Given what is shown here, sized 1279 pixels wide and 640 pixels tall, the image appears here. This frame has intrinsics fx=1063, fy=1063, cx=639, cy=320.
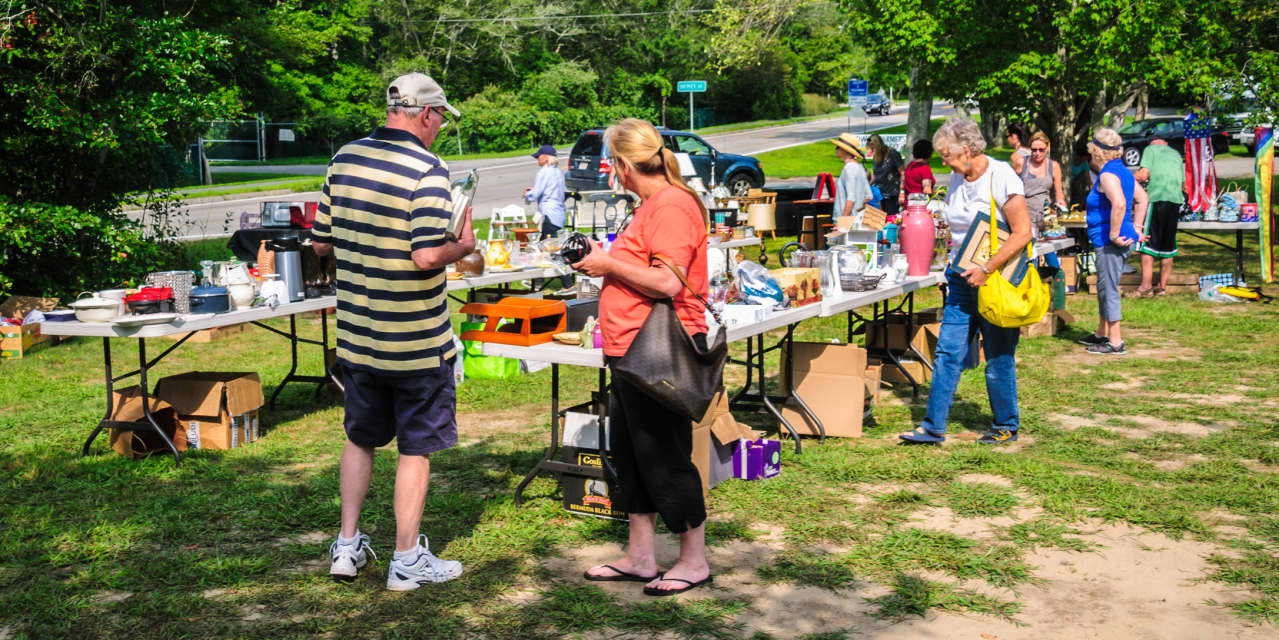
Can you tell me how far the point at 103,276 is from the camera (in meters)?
10.2

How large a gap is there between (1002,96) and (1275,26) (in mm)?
3954

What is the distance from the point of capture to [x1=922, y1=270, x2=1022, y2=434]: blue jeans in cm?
563

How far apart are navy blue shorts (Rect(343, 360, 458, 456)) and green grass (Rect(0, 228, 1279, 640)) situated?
1.88 ft

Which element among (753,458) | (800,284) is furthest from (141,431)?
(800,284)

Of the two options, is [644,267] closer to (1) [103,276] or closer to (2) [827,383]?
(2) [827,383]

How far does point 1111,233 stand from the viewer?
828 cm

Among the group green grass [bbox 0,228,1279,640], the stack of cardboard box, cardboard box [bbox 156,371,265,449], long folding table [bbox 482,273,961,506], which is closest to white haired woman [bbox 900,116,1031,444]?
green grass [bbox 0,228,1279,640]

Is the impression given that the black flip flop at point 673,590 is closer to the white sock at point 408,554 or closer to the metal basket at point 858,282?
the white sock at point 408,554

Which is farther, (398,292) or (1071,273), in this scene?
(1071,273)

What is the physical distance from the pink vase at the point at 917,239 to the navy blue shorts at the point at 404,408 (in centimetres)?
376

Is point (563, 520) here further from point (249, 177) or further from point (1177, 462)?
point (249, 177)

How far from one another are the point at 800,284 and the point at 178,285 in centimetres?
328

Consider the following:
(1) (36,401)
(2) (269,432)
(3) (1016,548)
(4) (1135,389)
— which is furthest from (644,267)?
(1) (36,401)

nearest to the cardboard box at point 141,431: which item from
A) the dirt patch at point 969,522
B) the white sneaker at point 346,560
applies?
the white sneaker at point 346,560
